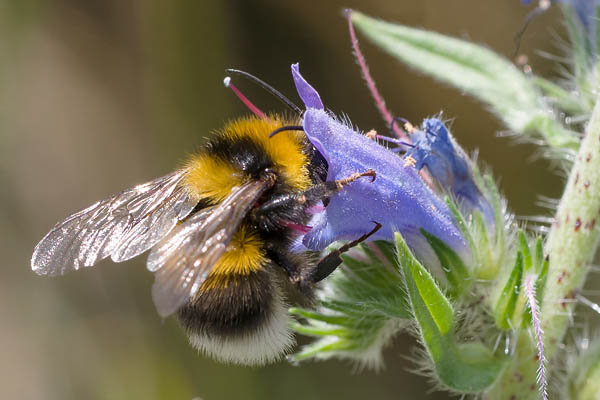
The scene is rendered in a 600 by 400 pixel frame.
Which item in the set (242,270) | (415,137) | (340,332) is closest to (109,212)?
(242,270)

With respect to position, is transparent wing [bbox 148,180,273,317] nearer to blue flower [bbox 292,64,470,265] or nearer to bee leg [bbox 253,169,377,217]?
bee leg [bbox 253,169,377,217]

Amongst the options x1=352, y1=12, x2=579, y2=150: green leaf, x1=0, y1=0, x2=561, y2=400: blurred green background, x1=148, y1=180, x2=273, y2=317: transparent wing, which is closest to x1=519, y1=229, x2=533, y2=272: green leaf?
x1=148, y1=180, x2=273, y2=317: transparent wing

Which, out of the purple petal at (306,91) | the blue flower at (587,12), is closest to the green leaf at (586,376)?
the blue flower at (587,12)

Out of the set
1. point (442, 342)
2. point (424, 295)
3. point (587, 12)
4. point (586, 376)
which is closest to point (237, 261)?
point (424, 295)

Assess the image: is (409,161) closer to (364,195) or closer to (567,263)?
(364,195)

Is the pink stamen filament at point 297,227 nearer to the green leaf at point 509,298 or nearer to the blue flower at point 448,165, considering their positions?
the blue flower at point 448,165

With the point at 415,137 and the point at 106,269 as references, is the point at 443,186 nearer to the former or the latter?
the point at 415,137

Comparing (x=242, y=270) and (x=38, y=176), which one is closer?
(x=242, y=270)
